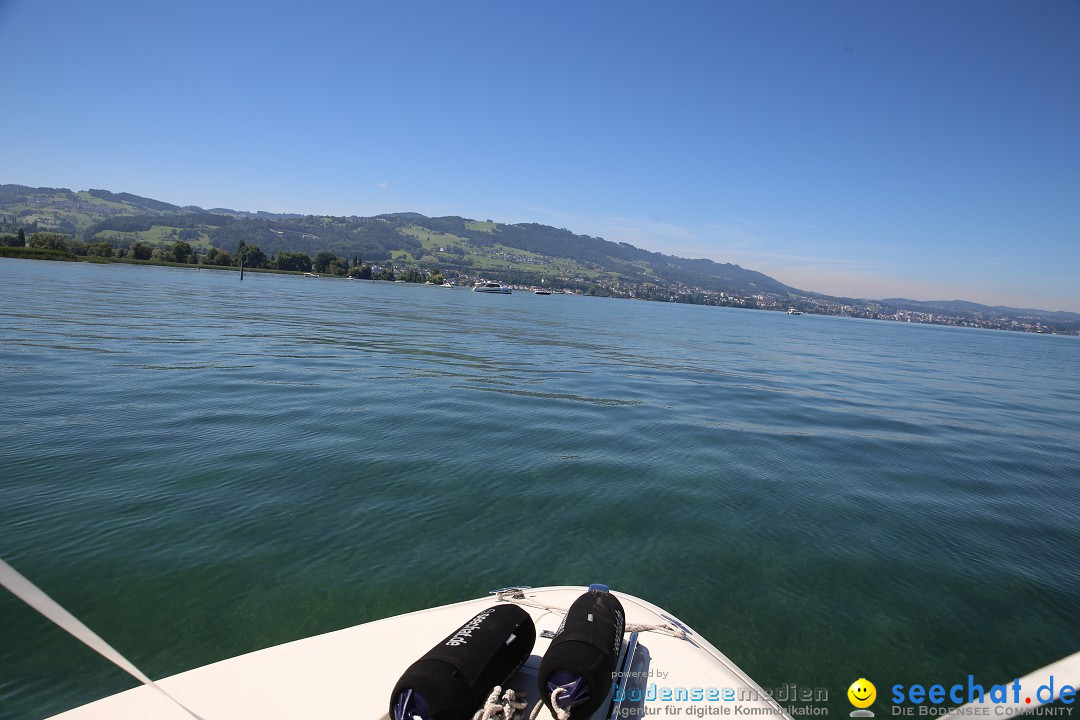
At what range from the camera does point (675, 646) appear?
15.2ft

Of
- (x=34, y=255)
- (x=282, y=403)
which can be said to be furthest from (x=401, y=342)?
(x=34, y=255)

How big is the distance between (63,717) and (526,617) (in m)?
3.01

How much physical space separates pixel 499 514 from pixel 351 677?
192 inches

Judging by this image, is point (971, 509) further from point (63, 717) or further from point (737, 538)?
point (63, 717)

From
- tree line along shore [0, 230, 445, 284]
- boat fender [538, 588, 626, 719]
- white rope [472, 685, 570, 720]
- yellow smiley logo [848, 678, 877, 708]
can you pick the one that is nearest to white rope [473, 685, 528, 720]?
white rope [472, 685, 570, 720]

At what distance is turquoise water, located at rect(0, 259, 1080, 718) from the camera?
236 inches

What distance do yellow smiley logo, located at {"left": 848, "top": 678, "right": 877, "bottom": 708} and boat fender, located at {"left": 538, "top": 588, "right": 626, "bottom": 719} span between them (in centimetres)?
341

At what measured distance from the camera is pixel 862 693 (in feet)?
18.1

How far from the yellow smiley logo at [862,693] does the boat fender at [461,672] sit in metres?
4.03

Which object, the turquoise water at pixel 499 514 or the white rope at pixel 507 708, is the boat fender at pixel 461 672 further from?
the turquoise water at pixel 499 514

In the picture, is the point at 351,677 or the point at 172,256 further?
the point at 172,256

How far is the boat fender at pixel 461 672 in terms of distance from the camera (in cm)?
311

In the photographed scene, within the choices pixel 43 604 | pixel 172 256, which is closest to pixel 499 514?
pixel 43 604

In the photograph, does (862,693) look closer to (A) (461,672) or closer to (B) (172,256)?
(A) (461,672)
